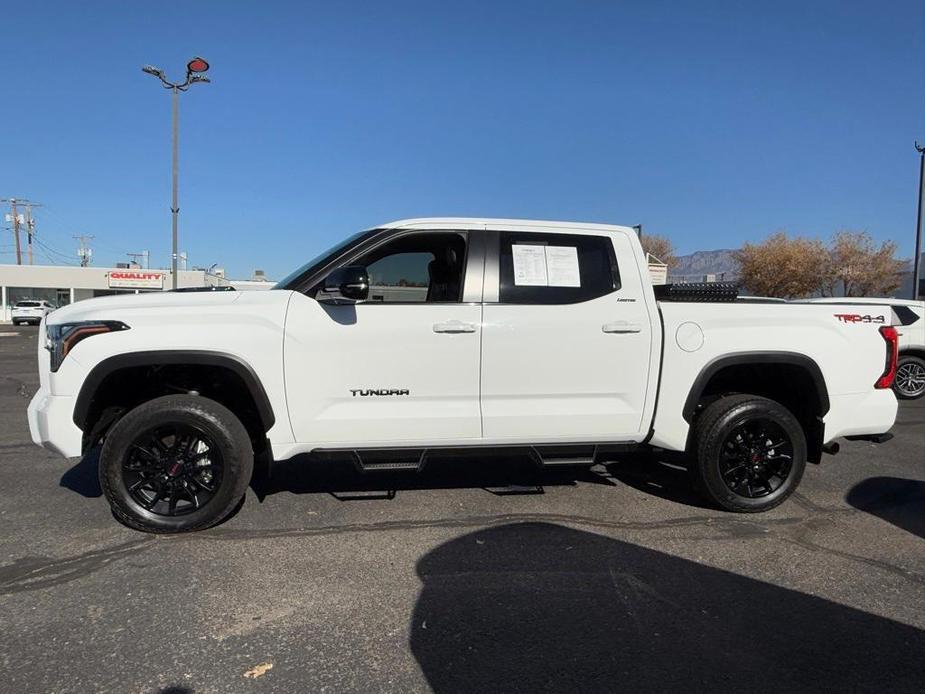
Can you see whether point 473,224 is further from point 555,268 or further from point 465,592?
point 465,592

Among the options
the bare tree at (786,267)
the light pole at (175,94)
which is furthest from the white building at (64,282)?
the bare tree at (786,267)

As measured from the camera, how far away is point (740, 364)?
14.7 ft

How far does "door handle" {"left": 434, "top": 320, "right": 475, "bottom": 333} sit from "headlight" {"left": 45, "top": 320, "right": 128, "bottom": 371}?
1886 millimetres

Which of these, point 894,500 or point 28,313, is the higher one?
point 28,313

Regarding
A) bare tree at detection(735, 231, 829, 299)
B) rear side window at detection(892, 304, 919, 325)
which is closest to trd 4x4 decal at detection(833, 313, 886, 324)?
rear side window at detection(892, 304, 919, 325)


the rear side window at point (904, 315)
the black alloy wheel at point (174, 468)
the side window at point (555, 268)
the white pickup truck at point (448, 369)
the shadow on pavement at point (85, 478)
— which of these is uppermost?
the side window at point (555, 268)

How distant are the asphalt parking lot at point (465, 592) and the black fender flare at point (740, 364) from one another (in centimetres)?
84

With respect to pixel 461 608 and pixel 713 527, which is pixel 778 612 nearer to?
pixel 713 527

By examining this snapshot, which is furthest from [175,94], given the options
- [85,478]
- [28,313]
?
[28,313]

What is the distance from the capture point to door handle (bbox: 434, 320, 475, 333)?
4.05m

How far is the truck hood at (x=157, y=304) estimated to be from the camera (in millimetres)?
3842

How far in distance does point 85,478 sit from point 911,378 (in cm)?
1194

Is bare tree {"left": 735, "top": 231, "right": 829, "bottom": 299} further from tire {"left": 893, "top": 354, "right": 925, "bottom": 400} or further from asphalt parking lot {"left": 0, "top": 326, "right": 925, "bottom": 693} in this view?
asphalt parking lot {"left": 0, "top": 326, "right": 925, "bottom": 693}

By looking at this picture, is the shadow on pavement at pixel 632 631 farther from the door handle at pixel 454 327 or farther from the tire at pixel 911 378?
the tire at pixel 911 378
